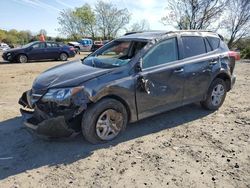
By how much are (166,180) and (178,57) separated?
2535 millimetres

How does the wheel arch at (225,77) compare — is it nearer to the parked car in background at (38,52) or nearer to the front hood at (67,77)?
the front hood at (67,77)

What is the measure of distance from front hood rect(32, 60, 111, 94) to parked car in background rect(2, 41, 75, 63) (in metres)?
13.9

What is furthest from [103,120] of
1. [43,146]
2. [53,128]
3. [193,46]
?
[193,46]

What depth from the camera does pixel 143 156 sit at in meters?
4.11

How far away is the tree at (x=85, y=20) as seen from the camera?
57.8m

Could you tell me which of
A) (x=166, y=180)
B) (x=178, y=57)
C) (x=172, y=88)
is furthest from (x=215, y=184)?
(x=178, y=57)

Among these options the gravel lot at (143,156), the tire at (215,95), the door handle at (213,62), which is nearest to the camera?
the gravel lot at (143,156)

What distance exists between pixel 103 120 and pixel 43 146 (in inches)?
39.5

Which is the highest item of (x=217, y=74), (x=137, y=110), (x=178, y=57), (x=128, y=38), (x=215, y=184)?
(x=128, y=38)

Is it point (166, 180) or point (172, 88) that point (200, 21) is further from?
point (166, 180)

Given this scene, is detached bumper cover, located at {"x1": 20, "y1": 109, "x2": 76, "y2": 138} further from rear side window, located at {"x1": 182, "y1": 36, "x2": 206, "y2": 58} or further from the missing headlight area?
rear side window, located at {"x1": 182, "y1": 36, "x2": 206, "y2": 58}

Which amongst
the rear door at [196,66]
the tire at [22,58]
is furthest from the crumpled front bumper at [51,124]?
the tire at [22,58]

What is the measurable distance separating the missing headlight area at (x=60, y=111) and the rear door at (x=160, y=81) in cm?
103

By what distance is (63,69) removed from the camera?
16.3ft
